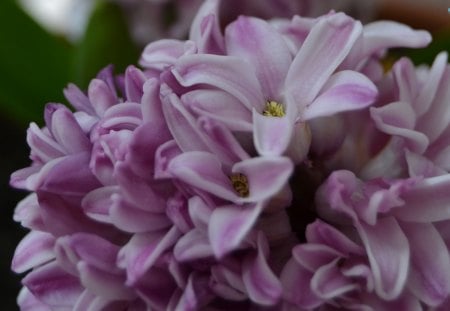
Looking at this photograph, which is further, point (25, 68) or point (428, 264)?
point (25, 68)

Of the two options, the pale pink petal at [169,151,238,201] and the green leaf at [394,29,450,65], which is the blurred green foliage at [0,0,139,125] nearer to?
the green leaf at [394,29,450,65]

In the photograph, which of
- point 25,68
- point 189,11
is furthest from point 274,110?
point 25,68

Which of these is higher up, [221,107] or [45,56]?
[221,107]

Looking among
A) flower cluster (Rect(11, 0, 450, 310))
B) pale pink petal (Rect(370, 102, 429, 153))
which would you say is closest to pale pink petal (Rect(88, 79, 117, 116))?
flower cluster (Rect(11, 0, 450, 310))

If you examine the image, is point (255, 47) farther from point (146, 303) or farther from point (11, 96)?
point (11, 96)

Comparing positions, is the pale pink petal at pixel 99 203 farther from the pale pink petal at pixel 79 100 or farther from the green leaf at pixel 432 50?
the green leaf at pixel 432 50

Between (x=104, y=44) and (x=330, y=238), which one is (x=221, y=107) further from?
(x=104, y=44)

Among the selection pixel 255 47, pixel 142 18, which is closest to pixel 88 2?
pixel 142 18

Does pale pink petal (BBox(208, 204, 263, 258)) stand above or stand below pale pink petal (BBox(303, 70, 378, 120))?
below
